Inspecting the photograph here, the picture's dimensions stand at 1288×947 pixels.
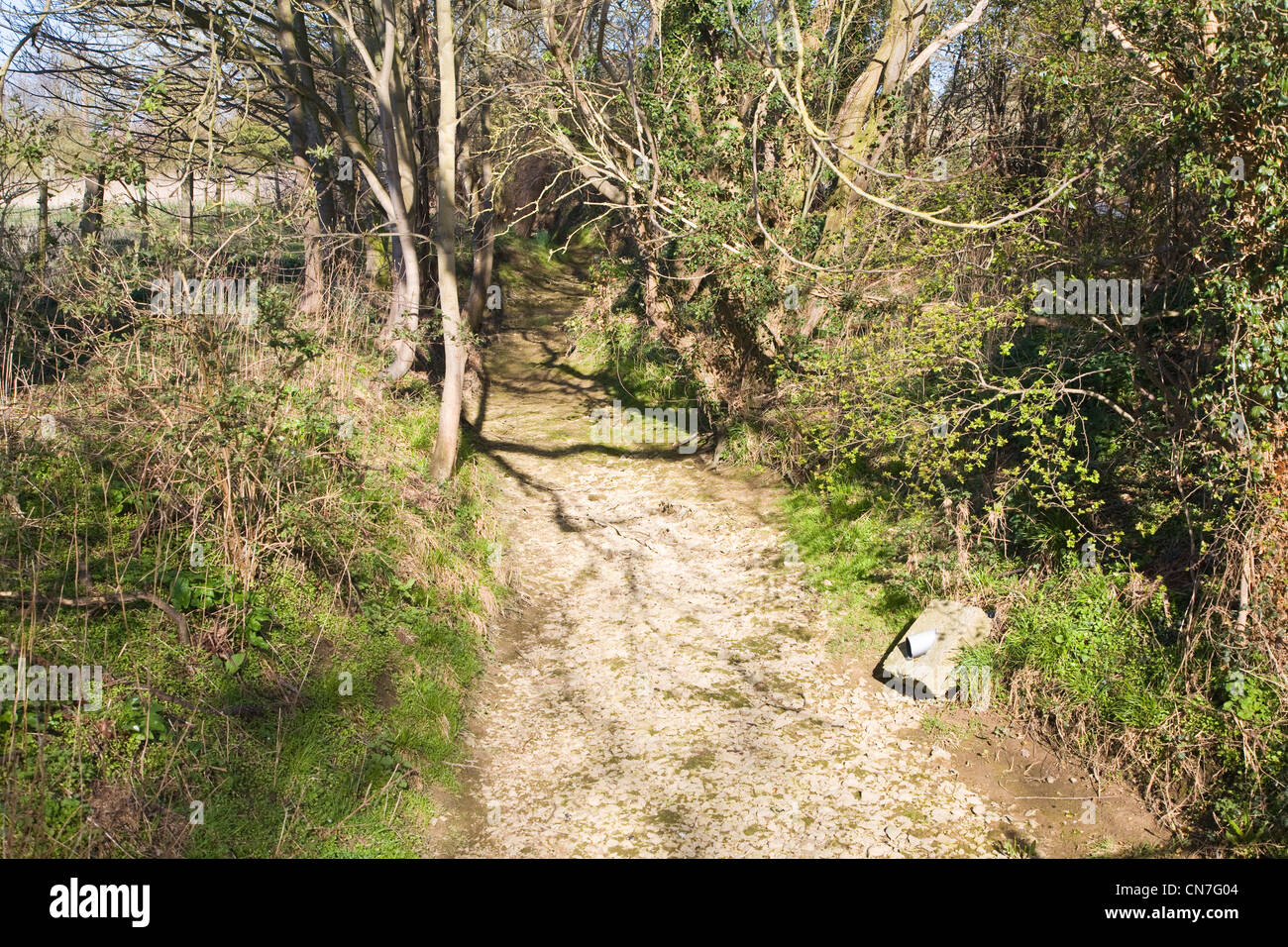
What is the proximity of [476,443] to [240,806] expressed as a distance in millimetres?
7625

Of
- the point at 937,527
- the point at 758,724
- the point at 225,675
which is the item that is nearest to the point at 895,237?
the point at 937,527

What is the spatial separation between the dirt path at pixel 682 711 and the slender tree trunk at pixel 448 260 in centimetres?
122

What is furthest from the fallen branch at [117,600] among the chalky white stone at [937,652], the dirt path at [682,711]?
the chalky white stone at [937,652]

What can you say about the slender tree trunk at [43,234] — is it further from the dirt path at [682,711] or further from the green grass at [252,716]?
the dirt path at [682,711]

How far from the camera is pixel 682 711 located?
721cm

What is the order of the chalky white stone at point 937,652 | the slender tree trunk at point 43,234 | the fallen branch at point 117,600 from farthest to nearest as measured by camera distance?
the slender tree trunk at point 43,234, the chalky white stone at point 937,652, the fallen branch at point 117,600

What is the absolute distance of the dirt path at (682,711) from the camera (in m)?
5.92

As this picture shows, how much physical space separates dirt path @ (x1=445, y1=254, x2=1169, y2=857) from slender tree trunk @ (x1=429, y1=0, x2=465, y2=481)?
3.99 ft

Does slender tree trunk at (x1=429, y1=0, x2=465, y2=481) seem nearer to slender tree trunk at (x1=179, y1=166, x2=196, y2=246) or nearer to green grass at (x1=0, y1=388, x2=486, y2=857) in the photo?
green grass at (x1=0, y1=388, x2=486, y2=857)

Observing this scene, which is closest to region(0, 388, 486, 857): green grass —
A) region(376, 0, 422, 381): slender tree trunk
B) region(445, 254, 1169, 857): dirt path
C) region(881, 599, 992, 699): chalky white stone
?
region(445, 254, 1169, 857): dirt path

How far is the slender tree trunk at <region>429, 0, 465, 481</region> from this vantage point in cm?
901

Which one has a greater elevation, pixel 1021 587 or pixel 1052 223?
pixel 1052 223

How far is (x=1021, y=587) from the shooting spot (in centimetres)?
745
